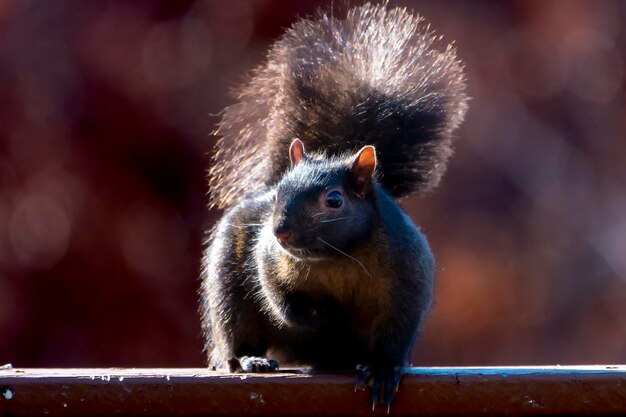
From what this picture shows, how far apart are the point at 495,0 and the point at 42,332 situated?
294 centimetres

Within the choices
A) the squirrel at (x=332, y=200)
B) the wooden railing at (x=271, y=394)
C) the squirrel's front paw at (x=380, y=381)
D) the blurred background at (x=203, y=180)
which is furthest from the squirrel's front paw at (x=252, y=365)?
the blurred background at (x=203, y=180)

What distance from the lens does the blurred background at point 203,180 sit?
222 inches

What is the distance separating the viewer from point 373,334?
237 centimetres

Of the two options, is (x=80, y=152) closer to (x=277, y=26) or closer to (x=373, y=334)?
(x=277, y=26)

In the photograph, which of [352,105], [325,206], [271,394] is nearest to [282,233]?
[325,206]

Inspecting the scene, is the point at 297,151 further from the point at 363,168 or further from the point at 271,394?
the point at 271,394

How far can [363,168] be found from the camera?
2414mm

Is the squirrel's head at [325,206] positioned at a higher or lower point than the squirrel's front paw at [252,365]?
higher

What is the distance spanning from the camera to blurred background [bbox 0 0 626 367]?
5.63 metres

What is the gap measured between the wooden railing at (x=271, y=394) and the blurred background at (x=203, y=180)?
3.60 meters

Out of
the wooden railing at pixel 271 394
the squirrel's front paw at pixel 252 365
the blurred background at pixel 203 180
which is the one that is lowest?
the blurred background at pixel 203 180

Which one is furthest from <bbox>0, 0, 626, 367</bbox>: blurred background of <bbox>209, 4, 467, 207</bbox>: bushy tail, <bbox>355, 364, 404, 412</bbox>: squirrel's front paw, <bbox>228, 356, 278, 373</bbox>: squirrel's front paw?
<bbox>355, 364, 404, 412</bbox>: squirrel's front paw

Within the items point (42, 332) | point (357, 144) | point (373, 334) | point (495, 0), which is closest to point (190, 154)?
point (42, 332)

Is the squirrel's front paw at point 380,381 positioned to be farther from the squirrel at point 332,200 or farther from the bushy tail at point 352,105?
the bushy tail at point 352,105
